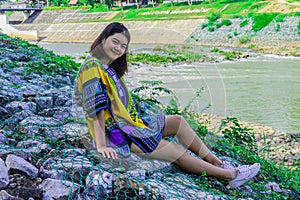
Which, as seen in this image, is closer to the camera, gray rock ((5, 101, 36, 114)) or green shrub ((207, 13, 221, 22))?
gray rock ((5, 101, 36, 114))

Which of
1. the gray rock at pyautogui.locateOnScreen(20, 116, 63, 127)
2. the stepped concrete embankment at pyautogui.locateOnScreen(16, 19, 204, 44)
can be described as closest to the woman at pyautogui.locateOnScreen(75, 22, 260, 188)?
the gray rock at pyautogui.locateOnScreen(20, 116, 63, 127)

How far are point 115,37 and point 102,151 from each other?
80 cm

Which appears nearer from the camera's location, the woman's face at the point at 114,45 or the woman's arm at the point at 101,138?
the woman's arm at the point at 101,138

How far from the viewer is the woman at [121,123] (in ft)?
10.1

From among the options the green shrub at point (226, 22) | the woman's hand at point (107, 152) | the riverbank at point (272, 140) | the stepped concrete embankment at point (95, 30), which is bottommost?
the stepped concrete embankment at point (95, 30)

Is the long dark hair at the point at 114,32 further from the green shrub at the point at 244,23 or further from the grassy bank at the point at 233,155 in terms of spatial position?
the green shrub at the point at 244,23

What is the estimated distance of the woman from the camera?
10.1 feet

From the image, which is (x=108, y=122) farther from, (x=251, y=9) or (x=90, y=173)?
(x=251, y=9)

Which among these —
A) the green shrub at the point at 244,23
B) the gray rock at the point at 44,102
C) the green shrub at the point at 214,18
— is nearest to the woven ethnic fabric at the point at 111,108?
the gray rock at the point at 44,102

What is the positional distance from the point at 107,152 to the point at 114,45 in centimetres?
75

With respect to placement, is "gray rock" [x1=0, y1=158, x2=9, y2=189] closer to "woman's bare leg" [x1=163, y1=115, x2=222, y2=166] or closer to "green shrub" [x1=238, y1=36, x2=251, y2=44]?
"woman's bare leg" [x1=163, y1=115, x2=222, y2=166]

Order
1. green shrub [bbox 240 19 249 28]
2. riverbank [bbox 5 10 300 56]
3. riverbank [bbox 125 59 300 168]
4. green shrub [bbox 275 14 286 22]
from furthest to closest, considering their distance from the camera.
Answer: green shrub [bbox 240 19 249 28], green shrub [bbox 275 14 286 22], riverbank [bbox 5 10 300 56], riverbank [bbox 125 59 300 168]

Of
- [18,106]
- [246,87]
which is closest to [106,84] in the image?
[18,106]

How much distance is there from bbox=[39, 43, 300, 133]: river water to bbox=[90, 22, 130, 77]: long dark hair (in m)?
2.46
